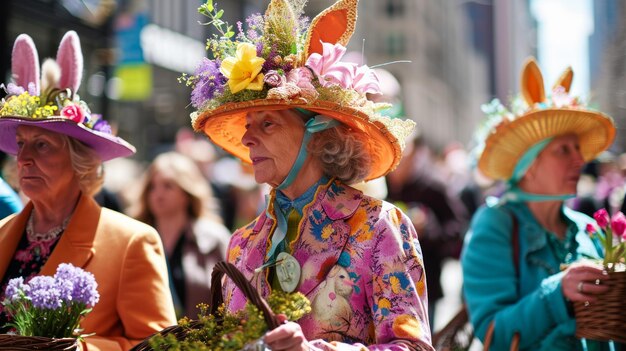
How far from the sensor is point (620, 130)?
294 inches

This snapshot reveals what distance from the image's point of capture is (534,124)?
17.0 ft

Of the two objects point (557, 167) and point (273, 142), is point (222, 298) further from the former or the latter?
point (557, 167)

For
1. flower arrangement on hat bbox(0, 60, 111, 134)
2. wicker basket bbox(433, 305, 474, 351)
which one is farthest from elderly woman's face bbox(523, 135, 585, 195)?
flower arrangement on hat bbox(0, 60, 111, 134)

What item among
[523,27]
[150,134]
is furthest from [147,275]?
[523,27]

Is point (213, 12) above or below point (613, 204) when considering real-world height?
above

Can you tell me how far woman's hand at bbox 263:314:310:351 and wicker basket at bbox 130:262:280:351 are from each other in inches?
1.0

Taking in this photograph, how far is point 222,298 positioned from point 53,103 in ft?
4.82

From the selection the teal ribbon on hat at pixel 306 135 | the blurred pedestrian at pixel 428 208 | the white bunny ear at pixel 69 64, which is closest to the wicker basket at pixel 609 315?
the teal ribbon on hat at pixel 306 135

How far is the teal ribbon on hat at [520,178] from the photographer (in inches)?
202

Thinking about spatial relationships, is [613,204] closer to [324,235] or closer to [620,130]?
[620,130]

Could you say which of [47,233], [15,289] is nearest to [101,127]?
[47,233]

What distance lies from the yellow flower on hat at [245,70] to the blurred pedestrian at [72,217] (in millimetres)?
1093

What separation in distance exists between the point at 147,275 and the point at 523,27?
146m

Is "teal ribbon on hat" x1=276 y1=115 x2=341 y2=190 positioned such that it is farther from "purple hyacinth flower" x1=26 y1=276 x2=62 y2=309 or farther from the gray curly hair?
"purple hyacinth flower" x1=26 y1=276 x2=62 y2=309
